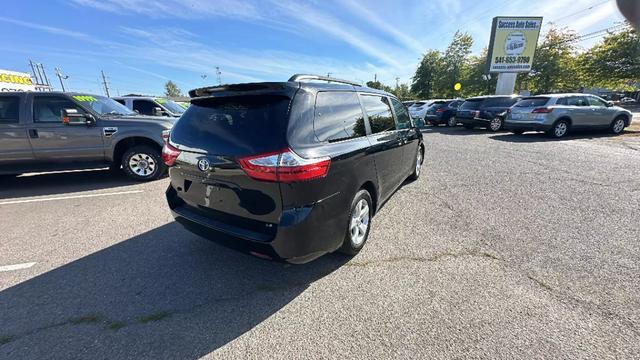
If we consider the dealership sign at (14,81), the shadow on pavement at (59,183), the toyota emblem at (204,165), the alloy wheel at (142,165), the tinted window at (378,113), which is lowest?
the shadow on pavement at (59,183)

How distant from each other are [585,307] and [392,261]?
5.07ft

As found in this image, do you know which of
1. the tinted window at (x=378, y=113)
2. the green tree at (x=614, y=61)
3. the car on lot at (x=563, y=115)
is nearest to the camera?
the tinted window at (x=378, y=113)

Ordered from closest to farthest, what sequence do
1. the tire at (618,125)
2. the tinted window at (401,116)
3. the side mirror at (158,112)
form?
the tinted window at (401,116) < the side mirror at (158,112) < the tire at (618,125)

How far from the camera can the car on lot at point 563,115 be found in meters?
10.3

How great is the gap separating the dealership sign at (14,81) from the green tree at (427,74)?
46356 mm

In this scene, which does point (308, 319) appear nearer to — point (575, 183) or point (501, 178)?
point (501, 178)

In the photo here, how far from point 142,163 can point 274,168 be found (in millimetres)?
5247

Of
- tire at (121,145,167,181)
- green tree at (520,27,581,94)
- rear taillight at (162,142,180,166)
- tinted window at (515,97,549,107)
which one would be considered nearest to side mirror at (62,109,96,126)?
tire at (121,145,167,181)

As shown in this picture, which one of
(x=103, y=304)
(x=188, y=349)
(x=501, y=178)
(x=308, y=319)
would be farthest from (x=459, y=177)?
(x=103, y=304)

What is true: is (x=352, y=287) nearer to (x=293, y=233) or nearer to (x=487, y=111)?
(x=293, y=233)

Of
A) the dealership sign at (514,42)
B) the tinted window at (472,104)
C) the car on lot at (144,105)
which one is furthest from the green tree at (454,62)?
the car on lot at (144,105)

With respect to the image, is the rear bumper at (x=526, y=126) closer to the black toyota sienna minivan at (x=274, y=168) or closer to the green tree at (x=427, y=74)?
the black toyota sienna minivan at (x=274, y=168)

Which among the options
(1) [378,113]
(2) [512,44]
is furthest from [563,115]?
(2) [512,44]

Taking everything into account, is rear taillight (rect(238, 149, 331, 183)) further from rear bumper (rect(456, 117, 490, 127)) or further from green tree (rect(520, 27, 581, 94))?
green tree (rect(520, 27, 581, 94))
